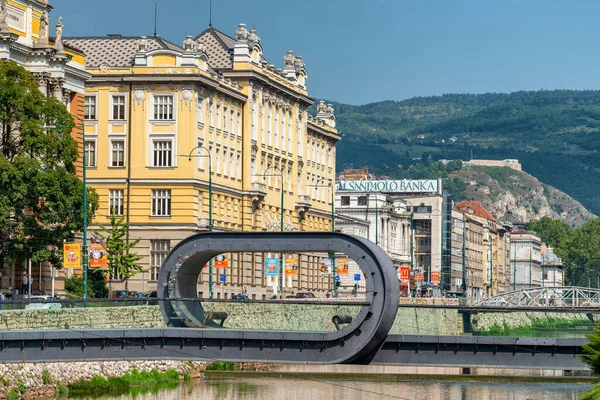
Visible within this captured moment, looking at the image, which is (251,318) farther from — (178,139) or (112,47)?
(112,47)

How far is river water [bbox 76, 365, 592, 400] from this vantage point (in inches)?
3054

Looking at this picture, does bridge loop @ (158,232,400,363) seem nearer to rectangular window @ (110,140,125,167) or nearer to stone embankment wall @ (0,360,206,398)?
stone embankment wall @ (0,360,206,398)

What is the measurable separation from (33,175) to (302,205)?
76541mm

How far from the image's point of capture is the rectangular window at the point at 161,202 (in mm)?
133375

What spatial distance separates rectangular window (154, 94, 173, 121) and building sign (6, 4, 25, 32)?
32.4 metres

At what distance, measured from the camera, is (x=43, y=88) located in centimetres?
10212

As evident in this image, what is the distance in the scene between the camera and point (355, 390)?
270ft

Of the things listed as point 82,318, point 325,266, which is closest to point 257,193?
point 325,266

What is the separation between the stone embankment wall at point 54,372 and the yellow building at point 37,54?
64.2 ft

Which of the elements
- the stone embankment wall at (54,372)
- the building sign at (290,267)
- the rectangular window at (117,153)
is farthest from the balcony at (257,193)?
the stone embankment wall at (54,372)

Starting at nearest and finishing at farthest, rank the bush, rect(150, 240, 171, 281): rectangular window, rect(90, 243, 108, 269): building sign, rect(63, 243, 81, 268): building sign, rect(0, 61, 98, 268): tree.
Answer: the bush, rect(63, 243, 81, 268): building sign, rect(0, 61, 98, 268): tree, rect(90, 243, 108, 269): building sign, rect(150, 240, 171, 281): rectangular window

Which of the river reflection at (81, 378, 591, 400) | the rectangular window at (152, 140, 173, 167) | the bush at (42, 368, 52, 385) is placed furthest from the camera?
the rectangular window at (152, 140, 173, 167)

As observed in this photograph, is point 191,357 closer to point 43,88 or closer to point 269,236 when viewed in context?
point 269,236

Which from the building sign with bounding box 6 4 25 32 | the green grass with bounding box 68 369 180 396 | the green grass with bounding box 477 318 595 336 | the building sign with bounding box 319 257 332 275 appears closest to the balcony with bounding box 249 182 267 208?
the building sign with bounding box 319 257 332 275
